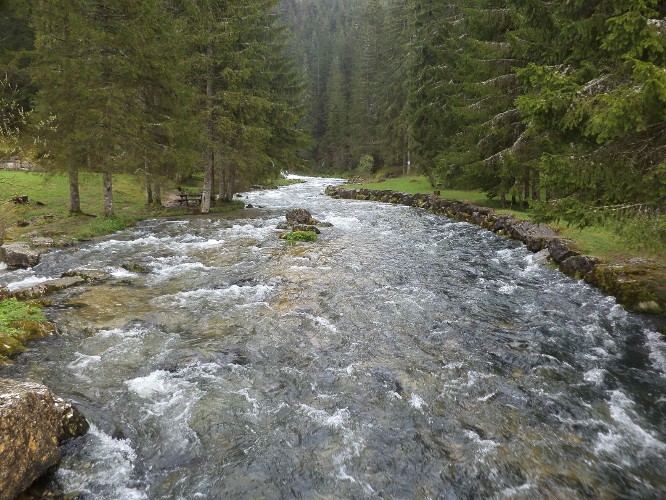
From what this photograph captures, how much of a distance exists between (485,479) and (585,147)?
27.2 ft

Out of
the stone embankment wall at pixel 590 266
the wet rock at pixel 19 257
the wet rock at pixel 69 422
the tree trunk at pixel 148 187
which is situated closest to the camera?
the wet rock at pixel 69 422

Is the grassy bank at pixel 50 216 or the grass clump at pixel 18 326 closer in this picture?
the grass clump at pixel 18 326

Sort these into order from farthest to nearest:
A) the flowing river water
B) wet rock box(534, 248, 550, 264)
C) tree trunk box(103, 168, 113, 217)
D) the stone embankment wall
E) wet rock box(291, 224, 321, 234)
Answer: tree trunk box(103, 168, 113, 217)
wet rock box(291, 224, 321, 234)
wet rock box(534, 248, 550, 264)
the stone embankment wall
the flowing river water

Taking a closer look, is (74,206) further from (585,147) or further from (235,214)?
(585,147)

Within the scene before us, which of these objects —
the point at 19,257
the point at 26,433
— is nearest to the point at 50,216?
the point at 19,257

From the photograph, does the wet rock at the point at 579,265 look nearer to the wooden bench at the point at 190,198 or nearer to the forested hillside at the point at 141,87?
the forested hillside at the point at 141,87

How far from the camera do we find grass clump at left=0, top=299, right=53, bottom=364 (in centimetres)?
752

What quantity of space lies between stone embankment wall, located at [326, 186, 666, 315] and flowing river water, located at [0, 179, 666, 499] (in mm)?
→ 446

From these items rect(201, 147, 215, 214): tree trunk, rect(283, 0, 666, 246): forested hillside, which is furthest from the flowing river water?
rect(201, 147, 215, 214): tree trunk

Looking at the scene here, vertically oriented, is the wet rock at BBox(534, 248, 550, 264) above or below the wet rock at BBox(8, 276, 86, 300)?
above

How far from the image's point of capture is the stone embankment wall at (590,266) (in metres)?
9.77

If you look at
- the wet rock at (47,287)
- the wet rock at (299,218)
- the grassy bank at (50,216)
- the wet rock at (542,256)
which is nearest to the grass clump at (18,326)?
the grassy bank at (50,216)

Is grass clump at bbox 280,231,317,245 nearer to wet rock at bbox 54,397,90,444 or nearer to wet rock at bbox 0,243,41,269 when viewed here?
wet rock at bbox 0,243,41,269

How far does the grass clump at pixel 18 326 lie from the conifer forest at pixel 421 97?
3.80 m
